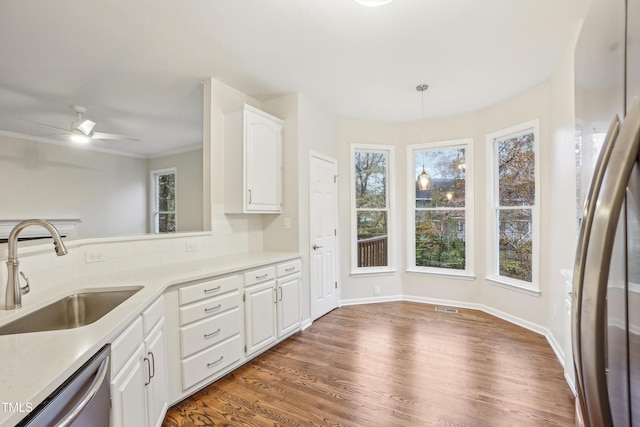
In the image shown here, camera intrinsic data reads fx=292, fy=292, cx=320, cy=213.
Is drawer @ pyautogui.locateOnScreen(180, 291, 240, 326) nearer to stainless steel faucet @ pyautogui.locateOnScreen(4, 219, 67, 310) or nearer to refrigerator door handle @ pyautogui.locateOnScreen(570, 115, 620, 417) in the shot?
stainless steel faucet @ pyautogui.locateOnScreen(4, 219, 67, 310)

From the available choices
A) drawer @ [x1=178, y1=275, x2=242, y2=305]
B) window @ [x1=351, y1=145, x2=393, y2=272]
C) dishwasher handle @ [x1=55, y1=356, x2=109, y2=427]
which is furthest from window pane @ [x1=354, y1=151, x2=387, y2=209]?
dishwasher handle @ [x1=55, y1=356, x2=109, y2=427]

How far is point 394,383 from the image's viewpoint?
2266mm

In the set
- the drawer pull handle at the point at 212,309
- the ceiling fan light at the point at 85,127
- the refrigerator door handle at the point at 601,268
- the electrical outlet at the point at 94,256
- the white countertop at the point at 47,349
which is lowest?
the drawer pull handle at the point at 212,309

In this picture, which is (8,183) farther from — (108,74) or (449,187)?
(449,187)

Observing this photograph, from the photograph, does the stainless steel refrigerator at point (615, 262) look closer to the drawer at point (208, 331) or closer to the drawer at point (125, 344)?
the drawer at point (125, 344)

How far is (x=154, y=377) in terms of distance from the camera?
5.54ft

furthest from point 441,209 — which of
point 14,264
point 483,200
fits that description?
point 14,264

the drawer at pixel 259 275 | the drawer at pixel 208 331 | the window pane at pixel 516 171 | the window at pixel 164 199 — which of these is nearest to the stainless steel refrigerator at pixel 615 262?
the drawer at pixel 208 331

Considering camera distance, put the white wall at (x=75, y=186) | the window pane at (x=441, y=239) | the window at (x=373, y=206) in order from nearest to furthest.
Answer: the window pane at (x=441, y=239)
the window at (x=373, y=206)
the white wall at (x=75, y=186)

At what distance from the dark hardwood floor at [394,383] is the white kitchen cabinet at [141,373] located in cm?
33

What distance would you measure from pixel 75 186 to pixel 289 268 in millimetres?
5091

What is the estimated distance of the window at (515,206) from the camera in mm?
3314

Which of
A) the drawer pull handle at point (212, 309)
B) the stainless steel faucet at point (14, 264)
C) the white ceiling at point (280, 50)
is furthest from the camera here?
the drawer pull handle at point (212, 309)

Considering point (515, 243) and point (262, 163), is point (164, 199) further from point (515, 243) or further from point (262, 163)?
point (515, 243)
